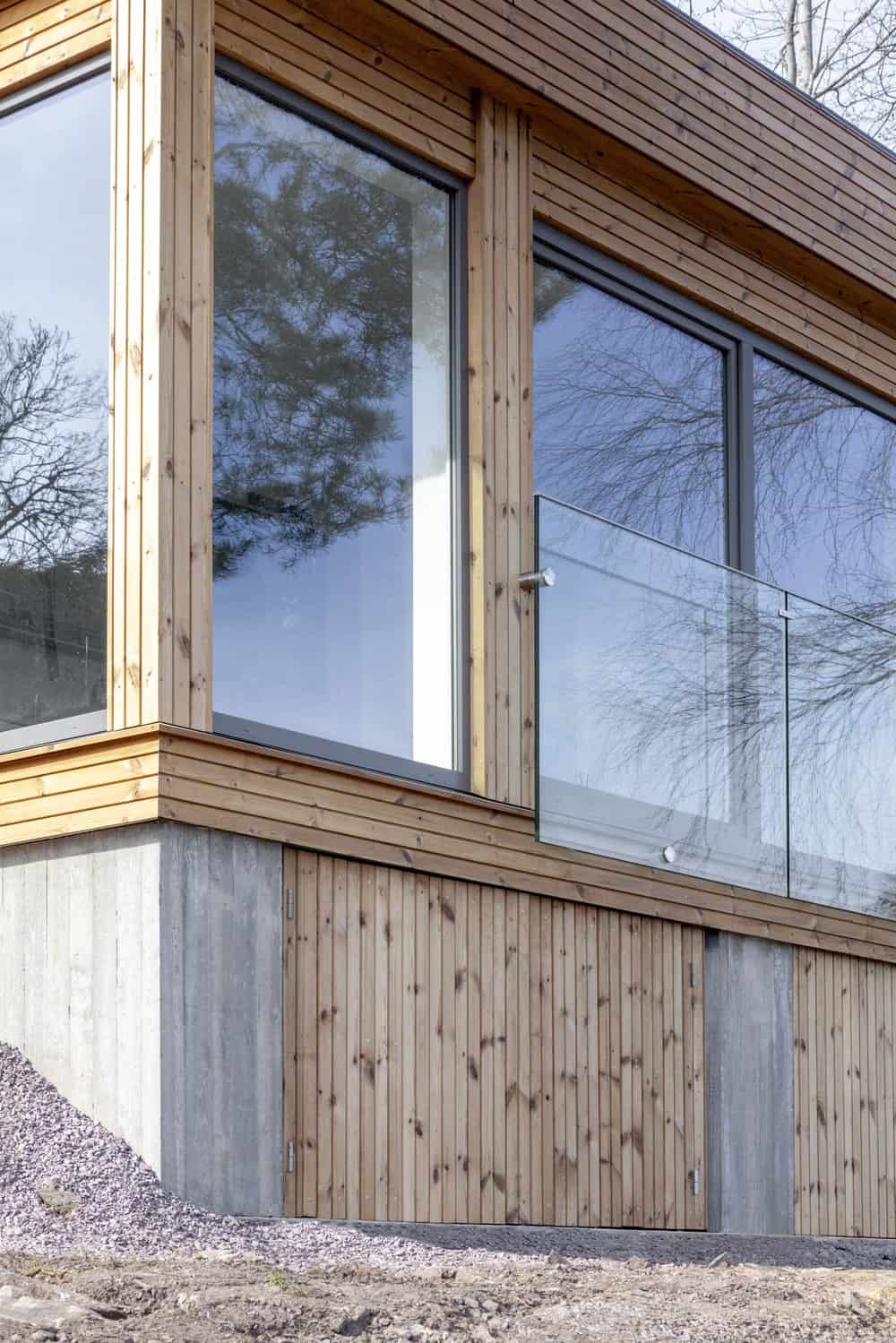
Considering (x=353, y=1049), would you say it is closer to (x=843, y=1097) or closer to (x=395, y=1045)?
(x=395, y=1045)

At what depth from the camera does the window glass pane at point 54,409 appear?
686cm

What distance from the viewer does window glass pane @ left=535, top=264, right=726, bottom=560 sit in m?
8.58

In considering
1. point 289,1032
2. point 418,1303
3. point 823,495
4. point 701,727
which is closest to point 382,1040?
point 289,1032

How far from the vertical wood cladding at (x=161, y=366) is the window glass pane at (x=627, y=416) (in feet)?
7.32

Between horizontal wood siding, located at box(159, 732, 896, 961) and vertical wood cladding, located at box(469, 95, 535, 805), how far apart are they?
0.27 m

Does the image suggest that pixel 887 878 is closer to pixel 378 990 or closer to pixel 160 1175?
pixel 378 990

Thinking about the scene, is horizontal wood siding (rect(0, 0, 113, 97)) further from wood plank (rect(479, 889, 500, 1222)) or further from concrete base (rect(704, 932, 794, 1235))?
concrete base (rect(704, 932, 794, 1235))

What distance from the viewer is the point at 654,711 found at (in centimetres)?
782

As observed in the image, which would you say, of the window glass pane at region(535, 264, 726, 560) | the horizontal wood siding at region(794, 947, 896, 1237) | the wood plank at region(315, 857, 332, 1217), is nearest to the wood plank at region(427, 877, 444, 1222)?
the wood plank at region(315, 857, 332, 1217)

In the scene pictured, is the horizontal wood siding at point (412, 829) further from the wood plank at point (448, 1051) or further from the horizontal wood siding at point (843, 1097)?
the horizontal wood siding at point (843, 1097)

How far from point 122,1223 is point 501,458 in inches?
147

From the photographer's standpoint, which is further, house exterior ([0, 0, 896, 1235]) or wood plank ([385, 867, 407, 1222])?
wood plank ([385, 867, 407, 1222])

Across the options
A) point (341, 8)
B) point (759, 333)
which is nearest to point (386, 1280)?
point (341, 8)

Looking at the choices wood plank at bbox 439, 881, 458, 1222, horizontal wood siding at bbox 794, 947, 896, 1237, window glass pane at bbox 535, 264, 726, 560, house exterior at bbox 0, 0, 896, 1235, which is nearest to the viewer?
house exterior at bbox 0, 0, 896, 1235
